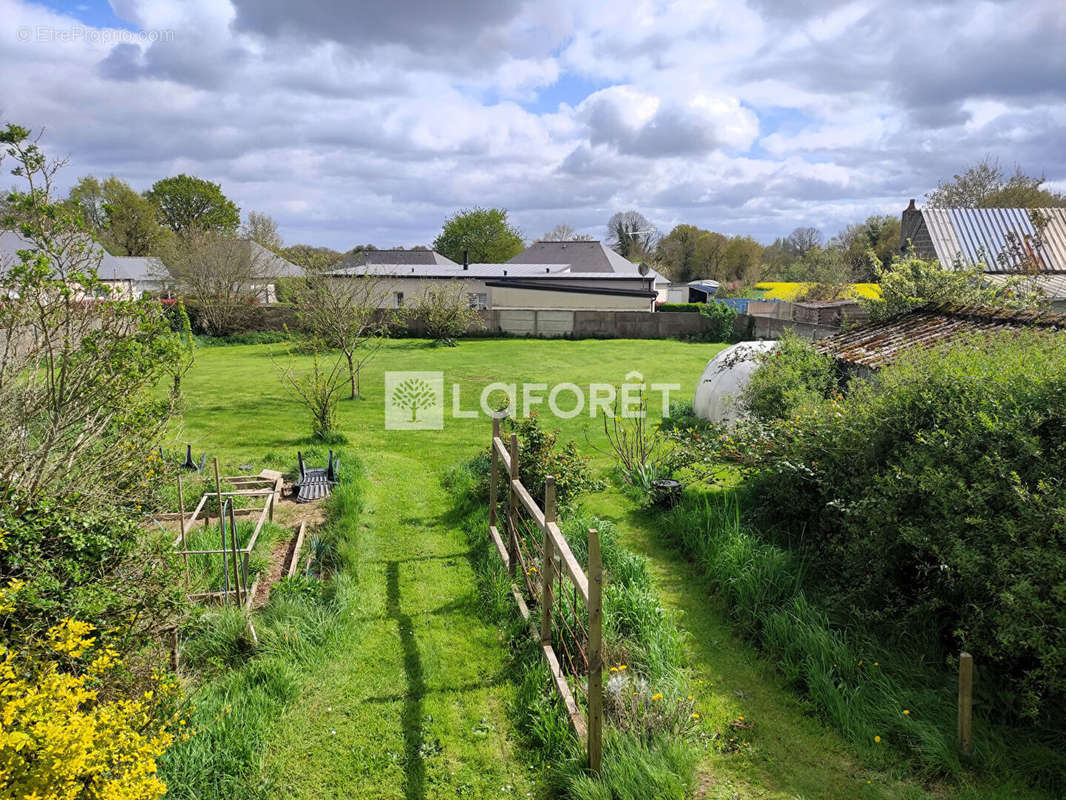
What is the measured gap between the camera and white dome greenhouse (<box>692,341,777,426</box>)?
1113cm

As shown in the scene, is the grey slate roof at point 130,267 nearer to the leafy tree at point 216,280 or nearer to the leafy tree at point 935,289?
the leafy tree at point 216,280

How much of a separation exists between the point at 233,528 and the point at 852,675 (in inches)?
195

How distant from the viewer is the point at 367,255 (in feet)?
145

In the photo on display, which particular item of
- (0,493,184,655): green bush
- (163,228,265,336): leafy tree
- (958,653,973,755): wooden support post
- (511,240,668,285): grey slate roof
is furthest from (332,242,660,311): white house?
(958,653,973,755): wooden support post

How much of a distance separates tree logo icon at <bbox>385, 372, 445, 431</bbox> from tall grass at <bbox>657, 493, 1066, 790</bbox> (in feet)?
25.6

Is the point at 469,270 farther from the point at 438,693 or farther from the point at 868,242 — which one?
the point at 438,693

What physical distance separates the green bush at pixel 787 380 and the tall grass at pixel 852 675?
209cm

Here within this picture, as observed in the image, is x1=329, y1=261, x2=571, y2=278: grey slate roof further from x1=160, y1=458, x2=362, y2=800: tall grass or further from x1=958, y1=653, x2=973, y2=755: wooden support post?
x1=958, y1=653, x2=973, y2=755: wooden support post

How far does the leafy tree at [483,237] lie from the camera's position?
66.2 metres

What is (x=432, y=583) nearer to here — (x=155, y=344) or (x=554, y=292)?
(x=155, y=344)

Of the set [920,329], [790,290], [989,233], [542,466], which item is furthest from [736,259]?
[542,466]

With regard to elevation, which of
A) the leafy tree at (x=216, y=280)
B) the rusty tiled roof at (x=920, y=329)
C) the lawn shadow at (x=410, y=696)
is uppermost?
the leafy tree at (x=216, y=280)

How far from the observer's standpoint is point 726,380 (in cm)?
1158

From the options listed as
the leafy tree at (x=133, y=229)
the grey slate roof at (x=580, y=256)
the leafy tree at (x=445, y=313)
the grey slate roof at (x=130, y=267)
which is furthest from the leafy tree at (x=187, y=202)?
the leafy tree at (x=445, y=313)
